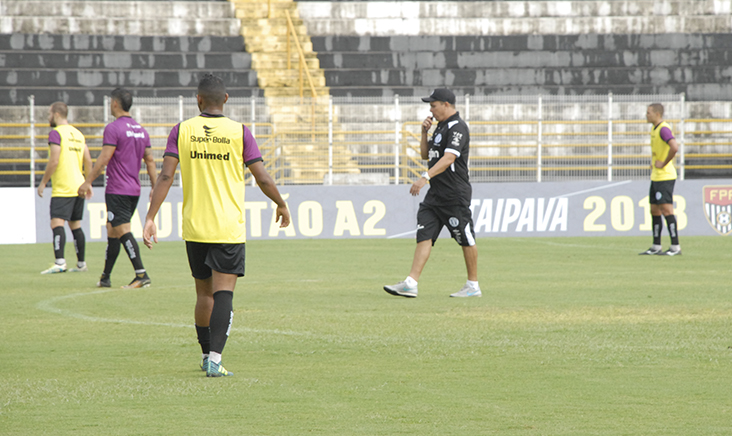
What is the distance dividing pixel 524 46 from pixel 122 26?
11.7 metres

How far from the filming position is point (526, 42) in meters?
28.7

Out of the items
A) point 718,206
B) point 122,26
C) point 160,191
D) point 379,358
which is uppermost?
point 122,26

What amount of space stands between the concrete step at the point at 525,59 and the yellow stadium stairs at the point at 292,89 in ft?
3.58

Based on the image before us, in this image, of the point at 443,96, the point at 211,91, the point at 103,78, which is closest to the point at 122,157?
the point at 443,96

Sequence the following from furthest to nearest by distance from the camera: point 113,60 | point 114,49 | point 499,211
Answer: point 114,49, point 113,60, point 499,211

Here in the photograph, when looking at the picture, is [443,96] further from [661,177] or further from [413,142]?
[413,142]

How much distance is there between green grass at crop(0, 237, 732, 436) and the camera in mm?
4598

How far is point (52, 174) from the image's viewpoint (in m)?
12.7

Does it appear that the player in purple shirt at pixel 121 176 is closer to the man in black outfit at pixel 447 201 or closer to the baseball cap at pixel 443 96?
the man in black outfit at pixel 447 201

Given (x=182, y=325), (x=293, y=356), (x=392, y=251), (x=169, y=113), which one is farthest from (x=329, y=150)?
(x=293, y=356)

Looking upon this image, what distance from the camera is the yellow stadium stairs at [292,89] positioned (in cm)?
2214

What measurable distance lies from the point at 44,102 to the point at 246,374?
2143cm

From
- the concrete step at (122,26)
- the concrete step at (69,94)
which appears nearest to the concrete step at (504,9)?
the concrete step at (122,26)

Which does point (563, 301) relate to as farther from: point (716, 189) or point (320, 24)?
point (320, 24)
